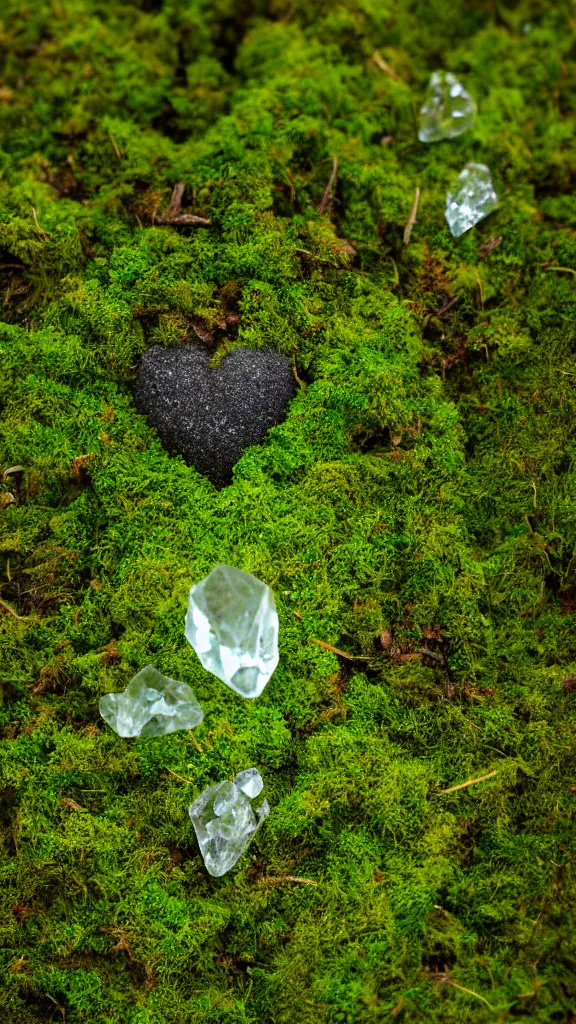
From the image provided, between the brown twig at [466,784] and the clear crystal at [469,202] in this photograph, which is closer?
the brown twig at [466,784]

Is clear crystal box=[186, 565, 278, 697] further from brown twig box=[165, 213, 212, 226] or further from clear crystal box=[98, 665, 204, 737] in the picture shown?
brown twig box=[165, 213, 212, 226]

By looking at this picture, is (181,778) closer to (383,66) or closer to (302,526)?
(302,526)

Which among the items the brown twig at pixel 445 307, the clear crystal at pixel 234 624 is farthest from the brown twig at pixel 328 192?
the clear crystal at pixel 234 624

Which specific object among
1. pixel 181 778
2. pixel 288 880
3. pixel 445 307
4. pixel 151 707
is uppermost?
pixel 445 307

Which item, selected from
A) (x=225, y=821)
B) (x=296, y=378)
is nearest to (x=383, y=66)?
(x=296, y=378)

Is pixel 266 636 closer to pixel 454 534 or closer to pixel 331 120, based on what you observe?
pixel 454 534

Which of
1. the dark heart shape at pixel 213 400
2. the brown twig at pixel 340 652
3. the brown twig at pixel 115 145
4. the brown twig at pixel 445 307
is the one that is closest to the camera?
the brown twig at pixel 340 652

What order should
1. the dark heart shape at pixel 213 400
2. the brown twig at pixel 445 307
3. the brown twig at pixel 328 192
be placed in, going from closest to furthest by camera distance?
the dark heart shape at pixel 213 400 → the brown twig at pixel 445 307 → the brown twig at pixel 328 192

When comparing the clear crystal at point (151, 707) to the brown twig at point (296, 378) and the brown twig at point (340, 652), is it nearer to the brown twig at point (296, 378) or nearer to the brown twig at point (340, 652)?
the brown twig at point (340, 652)
